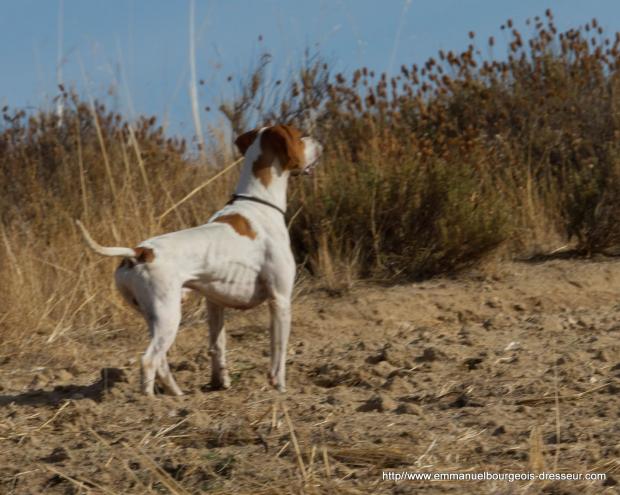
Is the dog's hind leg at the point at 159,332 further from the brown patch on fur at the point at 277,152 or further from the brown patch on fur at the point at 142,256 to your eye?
the brown patch on fur at the point at 277,152

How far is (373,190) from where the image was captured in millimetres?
8766

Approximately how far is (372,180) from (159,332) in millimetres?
3763

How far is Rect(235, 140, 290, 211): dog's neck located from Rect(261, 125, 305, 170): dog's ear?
4 centimetres

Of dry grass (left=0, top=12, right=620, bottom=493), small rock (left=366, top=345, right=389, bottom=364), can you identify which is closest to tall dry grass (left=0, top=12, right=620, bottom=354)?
dry grass (left=0, top=12, right=620, bottom=493)

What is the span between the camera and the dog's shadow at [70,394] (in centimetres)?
577

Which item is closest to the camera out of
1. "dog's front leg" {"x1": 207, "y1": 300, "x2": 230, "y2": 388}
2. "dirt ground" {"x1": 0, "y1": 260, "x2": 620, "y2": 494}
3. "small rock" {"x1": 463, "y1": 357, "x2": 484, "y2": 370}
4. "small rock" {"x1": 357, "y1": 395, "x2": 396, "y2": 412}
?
"dirt ground" {"x1": 0, "y1": 260, "x2": 620, "y2": 494}

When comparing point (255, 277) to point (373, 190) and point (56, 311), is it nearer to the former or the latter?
point (56, 311)

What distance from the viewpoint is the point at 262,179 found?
6.02 meters

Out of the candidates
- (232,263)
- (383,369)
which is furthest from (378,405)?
(232,263)

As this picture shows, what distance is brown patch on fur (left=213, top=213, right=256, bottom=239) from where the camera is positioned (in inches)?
225

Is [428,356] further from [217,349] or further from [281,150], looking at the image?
[281,150]

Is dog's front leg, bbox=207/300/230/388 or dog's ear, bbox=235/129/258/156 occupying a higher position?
dog's ear, bbox=235/129/258/156

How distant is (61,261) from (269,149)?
8.67ft

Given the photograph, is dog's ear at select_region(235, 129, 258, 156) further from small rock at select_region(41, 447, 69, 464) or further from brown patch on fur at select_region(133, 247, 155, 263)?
small rock at select_region(41, 447, 69, 464)
